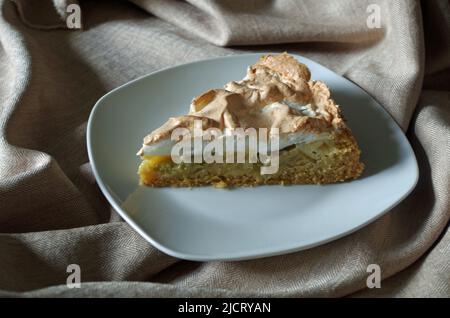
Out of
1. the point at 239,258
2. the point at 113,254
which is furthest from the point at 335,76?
the point at 113,254

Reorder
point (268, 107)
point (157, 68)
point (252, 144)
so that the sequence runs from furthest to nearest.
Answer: point (157, 68), point (268, 107), point (252, 144)

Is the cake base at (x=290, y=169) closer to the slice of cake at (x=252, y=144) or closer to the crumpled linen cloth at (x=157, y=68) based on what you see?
the slice of cake at (x=252, y=144)

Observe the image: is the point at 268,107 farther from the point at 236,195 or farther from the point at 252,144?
the point at 236,195

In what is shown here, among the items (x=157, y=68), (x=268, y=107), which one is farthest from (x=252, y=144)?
(x=157, y=68)

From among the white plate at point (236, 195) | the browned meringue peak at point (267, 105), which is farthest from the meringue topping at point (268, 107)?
the white plate at point (236, 195)

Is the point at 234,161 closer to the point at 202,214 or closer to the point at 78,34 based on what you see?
the point at 202,214
